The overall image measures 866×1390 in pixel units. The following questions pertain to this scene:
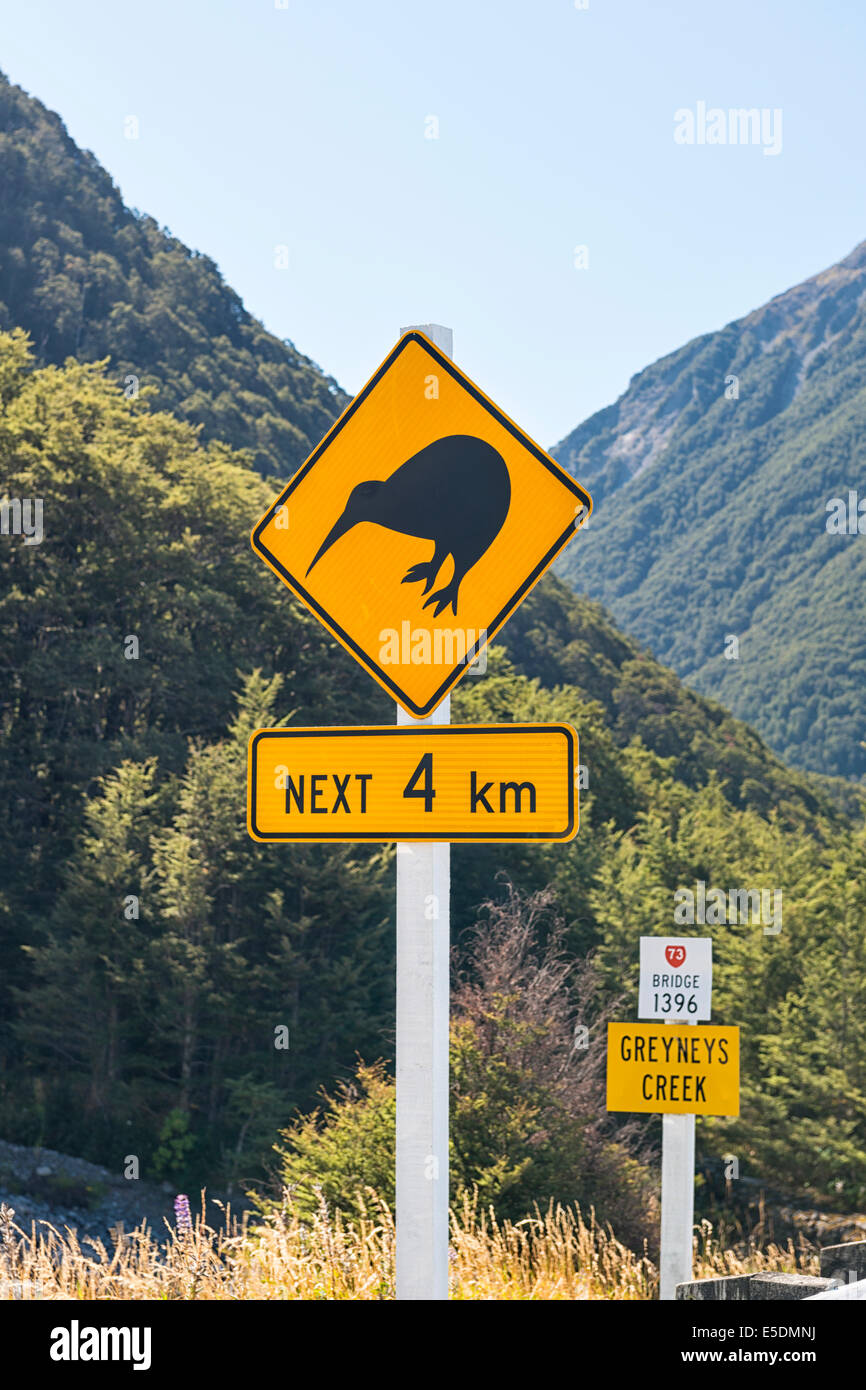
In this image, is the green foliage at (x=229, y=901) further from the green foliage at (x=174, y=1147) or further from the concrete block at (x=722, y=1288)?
the concrete block at (x=722, y=1288)

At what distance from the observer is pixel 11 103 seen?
88812 millimetres

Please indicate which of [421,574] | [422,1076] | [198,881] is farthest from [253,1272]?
[198,881]

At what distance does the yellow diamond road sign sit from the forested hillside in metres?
Answer: 25.4

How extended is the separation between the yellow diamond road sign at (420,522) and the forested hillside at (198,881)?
83.3ft

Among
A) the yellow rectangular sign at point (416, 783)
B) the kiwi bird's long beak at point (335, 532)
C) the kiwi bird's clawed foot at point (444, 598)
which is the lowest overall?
the yellow rectangular sign at point (416, 783)

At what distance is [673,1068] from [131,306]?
7942 cm

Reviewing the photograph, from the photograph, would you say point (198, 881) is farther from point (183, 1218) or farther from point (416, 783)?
point (416, 783)

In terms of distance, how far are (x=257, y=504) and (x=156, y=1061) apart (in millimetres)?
18976

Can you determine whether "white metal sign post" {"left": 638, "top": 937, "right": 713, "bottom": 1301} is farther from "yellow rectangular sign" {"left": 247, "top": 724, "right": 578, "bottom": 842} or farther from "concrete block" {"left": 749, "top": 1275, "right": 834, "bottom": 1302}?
"yellow rectangular sign" {"left": 247, "top": 724, "right": 578, "bottom": 842}

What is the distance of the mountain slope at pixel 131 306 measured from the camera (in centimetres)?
7312

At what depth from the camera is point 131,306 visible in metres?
77.1

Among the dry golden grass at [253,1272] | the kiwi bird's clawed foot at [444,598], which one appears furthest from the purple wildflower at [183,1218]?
the kiwi bird's clawed foot at [444,598]

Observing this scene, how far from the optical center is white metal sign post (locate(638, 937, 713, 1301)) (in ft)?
17.1

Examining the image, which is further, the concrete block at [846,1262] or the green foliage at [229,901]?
the green foliage at [229,901]
